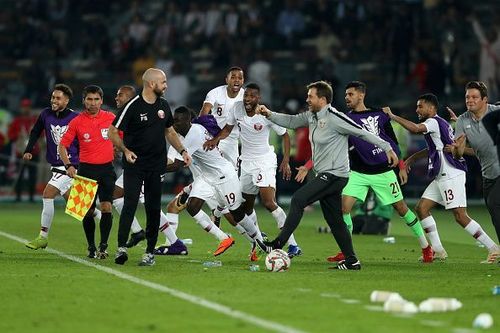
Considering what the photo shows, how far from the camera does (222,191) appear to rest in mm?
17250

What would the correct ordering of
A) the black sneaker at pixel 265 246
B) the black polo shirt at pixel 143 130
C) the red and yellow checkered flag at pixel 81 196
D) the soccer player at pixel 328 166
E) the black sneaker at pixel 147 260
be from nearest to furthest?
1. the soccer player at pixel 328 166
2. the black sneaker at pixel 265 246
3. the black polo shirt at pixel 143 130
4. the black sneaker at pixel 147 260
5. the red and yellow checkered flag at pixel 81 196

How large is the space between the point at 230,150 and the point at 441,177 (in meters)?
3.47

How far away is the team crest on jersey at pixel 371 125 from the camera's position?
16.7 metres

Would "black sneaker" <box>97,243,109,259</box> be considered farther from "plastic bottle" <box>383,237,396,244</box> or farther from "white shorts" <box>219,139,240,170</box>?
"plastic bottle" <box>383,237,396,244</box>

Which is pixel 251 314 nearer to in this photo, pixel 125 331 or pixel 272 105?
pixel 125 331

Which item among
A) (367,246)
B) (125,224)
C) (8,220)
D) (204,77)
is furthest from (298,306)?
(204,77)

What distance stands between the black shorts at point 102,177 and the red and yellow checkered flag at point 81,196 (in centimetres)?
23

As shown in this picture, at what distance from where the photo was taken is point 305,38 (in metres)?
36.6

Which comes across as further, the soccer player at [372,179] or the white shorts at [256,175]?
the white shorts at [256,175]

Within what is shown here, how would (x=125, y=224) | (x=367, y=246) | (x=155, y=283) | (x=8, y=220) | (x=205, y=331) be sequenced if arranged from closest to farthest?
(x=205, y=331) < (x=155, y=283) < (x=125, y=224) < (x=367, y=246) < (x=8, y=220)

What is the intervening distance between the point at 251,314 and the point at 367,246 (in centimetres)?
878

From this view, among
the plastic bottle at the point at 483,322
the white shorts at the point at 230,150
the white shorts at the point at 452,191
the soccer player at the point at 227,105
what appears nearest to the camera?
the plastic bottle at the point at 483,322

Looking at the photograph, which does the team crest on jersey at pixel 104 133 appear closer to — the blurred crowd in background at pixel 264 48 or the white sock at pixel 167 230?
the white sock at pixel 167 230

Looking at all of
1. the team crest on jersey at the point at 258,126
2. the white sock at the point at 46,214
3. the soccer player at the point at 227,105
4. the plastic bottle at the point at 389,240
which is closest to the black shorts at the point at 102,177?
the white sock at the point at 46,214
